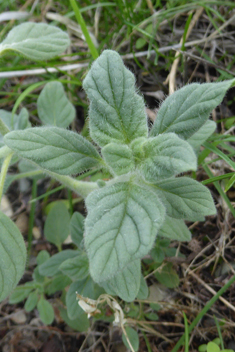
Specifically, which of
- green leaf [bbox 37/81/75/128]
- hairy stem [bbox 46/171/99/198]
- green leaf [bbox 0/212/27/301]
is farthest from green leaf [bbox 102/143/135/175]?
green leaf [bbox 37/81/75/128]

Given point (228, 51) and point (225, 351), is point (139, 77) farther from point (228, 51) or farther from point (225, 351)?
point (225, 351)

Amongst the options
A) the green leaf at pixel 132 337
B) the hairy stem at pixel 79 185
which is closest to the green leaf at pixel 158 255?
the green leaf at pixel 132 337

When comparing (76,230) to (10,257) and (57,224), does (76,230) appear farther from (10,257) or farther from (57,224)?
(10,257)

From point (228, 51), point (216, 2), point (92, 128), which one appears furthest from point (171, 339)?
point (216, 2)

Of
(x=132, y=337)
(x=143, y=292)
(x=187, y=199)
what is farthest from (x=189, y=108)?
(x=132, y=337)

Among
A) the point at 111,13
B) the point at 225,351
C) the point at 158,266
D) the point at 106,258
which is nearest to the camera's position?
the point at 106,258

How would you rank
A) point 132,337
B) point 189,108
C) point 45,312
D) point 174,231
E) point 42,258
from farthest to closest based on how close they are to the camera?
point 42,258, point 45,312, point 132,337, point 174,231, point 189,108

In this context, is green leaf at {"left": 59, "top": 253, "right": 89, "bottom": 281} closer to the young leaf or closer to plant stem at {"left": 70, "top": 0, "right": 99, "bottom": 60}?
the young leaf
